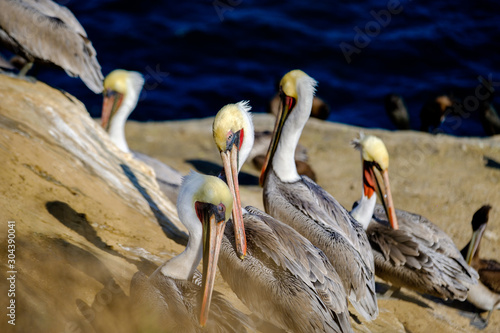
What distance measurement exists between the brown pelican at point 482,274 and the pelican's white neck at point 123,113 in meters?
4.32

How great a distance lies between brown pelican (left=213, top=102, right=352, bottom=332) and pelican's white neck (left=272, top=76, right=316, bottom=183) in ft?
3.93

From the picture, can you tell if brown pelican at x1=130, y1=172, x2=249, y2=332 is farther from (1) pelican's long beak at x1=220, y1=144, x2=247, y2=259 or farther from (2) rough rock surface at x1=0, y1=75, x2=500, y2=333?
(1) pelican's long beak at x1=220, y1=144, x2=247, y2=259

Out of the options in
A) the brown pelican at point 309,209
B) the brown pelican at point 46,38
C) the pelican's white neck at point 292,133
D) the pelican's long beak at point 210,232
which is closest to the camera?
the pelican's long beak at point 210,232

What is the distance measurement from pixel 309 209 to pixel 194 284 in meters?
1.63

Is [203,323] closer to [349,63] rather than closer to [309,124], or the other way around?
[309,124]

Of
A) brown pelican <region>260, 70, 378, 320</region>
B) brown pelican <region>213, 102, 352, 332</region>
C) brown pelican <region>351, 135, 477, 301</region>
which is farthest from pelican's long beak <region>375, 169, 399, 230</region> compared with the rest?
brown pelican <region>213, 102, 352, 332</region>

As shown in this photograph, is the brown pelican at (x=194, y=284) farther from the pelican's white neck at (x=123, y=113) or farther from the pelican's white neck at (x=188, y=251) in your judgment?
the pelican's white neck at (x=123, y=113)

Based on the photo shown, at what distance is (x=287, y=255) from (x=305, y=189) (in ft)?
4.56

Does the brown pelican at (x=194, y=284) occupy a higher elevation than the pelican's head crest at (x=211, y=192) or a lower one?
lower

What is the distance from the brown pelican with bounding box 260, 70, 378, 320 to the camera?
4781 millimetres

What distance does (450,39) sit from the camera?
1638cm

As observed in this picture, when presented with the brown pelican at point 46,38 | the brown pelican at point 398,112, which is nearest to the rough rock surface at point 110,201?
the brown pelican at point 46,38

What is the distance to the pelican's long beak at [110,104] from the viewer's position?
8.07 meters

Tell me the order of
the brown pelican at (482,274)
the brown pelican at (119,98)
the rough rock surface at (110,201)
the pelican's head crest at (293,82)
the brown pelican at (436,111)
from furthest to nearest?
1. the brown pelican at (436,111)
2. the brown pelican at (119,98)
3. the pelican's head crest at (293,82)
4. the brown pelican at (482,274)
5. the rough rock surface at (110,201)
